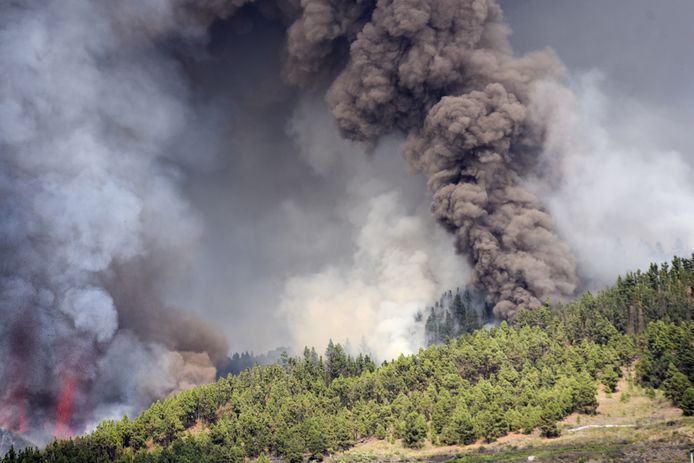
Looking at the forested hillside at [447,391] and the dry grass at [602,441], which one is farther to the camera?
the forested hillside at [447,391]

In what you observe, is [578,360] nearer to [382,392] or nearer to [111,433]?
[382,392]

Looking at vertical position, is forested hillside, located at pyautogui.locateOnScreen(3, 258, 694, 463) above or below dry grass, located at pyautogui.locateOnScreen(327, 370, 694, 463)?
above

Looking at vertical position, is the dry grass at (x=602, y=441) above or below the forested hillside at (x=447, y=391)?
below

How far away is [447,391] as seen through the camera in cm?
11031

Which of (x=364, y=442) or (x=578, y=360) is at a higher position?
(x=578, y=360)

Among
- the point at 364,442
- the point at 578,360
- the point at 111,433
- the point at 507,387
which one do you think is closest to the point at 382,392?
the point at 364,442

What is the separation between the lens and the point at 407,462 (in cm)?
9444

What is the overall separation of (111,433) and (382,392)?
4187 centimetres

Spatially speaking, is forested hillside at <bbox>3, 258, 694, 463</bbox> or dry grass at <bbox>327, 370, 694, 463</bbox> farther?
forested hillside at <bbox>3, 258, 694, 463</bbox>

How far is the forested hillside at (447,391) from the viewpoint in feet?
334

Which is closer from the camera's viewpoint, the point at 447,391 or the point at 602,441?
the point at 602,441

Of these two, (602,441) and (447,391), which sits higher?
(447,391)

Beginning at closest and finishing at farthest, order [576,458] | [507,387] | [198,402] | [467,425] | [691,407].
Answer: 1. [576,458]
2. [691,407]
3. [467,425]
4. [507,387]
5. [198,402]

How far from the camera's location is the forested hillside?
102 metres
